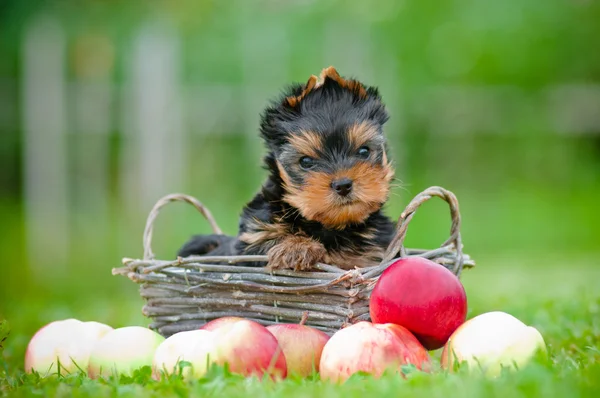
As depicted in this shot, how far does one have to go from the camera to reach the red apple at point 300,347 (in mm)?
3104

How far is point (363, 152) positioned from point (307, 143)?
28cm

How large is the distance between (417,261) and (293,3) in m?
12.9

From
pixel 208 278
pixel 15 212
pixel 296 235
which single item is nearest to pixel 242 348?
pixel 208 278

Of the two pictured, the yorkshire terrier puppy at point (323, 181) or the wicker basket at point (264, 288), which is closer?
the wicker basket at point (264, 288)

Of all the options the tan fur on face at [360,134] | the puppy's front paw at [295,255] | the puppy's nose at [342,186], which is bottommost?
the puppy's front paw at [295,255]

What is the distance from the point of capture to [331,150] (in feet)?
12.0

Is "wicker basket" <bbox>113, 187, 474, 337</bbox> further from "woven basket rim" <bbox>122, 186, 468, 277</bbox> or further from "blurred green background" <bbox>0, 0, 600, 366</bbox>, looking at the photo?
"blurred green background" <bbox>0, 0, 600, 366</bbox>

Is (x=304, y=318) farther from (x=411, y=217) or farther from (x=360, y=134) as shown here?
(x=360, y=134)

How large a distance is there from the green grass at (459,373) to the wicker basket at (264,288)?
475 millimetres

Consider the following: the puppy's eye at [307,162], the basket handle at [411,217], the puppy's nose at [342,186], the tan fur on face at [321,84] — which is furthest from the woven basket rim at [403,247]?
the tan fur on face at [321,84]

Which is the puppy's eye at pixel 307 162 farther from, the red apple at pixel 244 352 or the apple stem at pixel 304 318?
the red apple at pixel 244 352

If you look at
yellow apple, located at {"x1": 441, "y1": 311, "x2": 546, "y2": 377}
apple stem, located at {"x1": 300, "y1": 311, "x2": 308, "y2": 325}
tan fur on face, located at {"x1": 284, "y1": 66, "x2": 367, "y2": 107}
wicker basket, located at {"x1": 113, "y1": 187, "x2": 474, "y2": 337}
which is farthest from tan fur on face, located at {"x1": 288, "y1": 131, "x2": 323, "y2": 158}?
yellow apple, located at {"x1": 441, "y1": 311, "x2": 546, "y2": 377}

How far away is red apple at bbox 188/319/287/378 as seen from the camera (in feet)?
9.49

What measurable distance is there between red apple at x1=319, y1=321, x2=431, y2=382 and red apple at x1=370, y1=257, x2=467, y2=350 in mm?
Answer: 116
